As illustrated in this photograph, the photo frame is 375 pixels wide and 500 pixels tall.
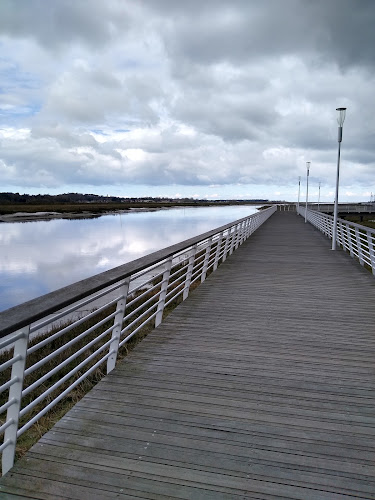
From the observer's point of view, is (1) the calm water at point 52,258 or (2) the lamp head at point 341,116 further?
(1) the calm water at point 52,258

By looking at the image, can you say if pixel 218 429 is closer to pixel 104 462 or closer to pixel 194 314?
pixel 104 462

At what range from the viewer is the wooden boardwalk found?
225 centimetres

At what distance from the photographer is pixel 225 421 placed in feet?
9.55

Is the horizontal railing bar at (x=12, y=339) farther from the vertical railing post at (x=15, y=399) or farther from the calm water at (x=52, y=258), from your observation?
the calm water at (x=52, y=258)

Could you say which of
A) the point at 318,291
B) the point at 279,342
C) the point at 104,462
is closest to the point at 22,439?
the point at 104,462

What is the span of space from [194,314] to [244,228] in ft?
35.4

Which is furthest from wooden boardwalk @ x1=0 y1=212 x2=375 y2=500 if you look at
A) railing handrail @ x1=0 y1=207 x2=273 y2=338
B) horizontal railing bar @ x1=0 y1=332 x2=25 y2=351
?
railing handrail @ x1=0 y1=207 x2=273 y2=338

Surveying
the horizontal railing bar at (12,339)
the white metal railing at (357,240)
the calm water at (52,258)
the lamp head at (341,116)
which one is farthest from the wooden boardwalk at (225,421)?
the calm water at (52,258)

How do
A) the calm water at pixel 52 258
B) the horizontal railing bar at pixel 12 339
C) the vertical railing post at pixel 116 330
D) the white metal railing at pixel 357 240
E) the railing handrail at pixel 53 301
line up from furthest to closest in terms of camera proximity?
the calm water at pixel 52 258, the white metal railing at pixel 357 240, the vertical railing post at pixel 116 330, the railing handrail at pixel 53 301, the horizontal railing bar at pixel 12 339

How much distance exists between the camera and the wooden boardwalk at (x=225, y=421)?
7.38 feet

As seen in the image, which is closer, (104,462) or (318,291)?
(104,462)

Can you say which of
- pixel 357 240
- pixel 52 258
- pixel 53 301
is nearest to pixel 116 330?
pixel 53 301

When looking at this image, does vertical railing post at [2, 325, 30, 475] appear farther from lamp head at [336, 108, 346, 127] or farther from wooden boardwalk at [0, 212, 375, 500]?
lamp head at [336, 108, 346, 127]

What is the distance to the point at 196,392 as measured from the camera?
337 centimetres
